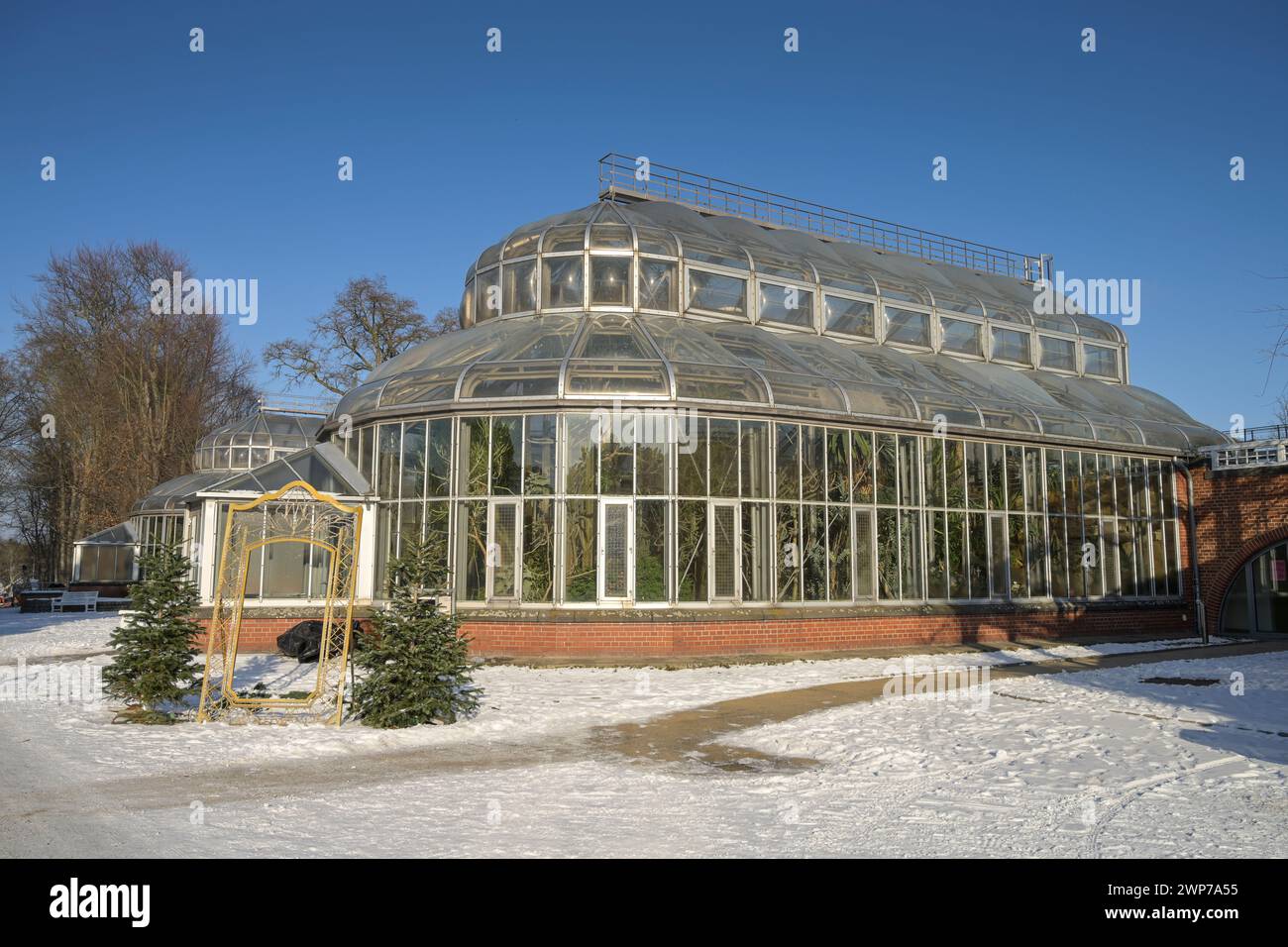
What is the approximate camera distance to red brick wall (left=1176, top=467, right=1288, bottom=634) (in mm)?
23219

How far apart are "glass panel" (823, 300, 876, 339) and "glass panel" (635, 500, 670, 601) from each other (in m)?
8.42

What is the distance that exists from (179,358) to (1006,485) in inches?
1335

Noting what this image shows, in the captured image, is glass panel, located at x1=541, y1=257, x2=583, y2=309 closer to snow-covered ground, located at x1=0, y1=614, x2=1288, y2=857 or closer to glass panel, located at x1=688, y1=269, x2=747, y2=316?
glass panel, located at x1=688, y1=269, x2=747, y2=316

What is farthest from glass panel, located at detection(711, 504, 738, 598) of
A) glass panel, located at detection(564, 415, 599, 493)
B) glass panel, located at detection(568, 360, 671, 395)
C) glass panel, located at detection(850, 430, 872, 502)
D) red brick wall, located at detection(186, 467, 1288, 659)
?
glass panel, located at detection(850, 430, 872, 502)

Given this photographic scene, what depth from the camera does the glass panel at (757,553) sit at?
1736 centimetres

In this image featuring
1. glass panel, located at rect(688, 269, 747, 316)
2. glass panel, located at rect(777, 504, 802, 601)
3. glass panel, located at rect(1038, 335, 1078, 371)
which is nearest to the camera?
glass panel, located at rect(777, 504, 802, 601)

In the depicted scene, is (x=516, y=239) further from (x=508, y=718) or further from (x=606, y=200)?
Answer: (x=508, y=718)

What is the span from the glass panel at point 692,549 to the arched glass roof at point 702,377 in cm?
197

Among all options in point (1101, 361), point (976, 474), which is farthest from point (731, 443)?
point (1101, 361)

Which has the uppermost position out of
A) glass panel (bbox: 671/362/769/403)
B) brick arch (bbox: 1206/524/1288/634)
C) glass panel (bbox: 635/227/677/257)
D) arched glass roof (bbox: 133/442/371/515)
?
glass panel (bbox: 635/227/677/257)

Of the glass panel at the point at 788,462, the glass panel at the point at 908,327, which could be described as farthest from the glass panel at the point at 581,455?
the glass panel at the point at 908,327

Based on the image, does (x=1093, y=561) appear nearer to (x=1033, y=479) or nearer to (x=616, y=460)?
(x=1033, y=479)

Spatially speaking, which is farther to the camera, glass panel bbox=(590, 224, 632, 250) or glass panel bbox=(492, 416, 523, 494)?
glass panel bbox=(590, 224, 632, 250)

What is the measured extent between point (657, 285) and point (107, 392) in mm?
28309
